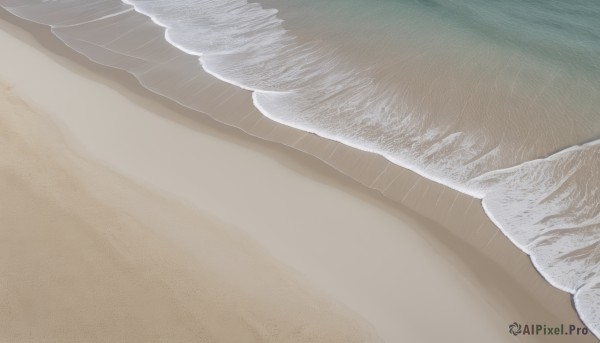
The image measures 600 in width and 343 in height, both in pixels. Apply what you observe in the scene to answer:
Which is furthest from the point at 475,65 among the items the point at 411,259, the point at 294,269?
the point at 294,269

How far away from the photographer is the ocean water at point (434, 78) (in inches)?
340

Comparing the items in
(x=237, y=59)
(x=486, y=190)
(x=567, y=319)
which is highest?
(x=237, y=59)

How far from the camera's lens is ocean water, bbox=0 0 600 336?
8.65m

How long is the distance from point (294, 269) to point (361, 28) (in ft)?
25.4

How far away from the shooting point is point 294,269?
7523 mm

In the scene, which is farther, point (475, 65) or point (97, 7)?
point (97, 7)

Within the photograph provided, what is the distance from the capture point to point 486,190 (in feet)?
28.9

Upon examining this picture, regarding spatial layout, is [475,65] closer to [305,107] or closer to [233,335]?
[305,107]

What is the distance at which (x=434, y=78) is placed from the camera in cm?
1155

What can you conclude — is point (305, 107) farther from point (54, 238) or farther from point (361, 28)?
point (54, 238)

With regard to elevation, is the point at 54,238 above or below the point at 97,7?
below

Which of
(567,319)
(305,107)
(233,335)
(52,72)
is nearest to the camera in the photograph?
(233,335)

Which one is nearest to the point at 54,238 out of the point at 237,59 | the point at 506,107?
the point at 237,59

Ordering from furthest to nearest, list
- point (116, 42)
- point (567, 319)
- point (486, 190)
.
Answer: point (116, 42)
point (486, 190)
point (567, 319)
